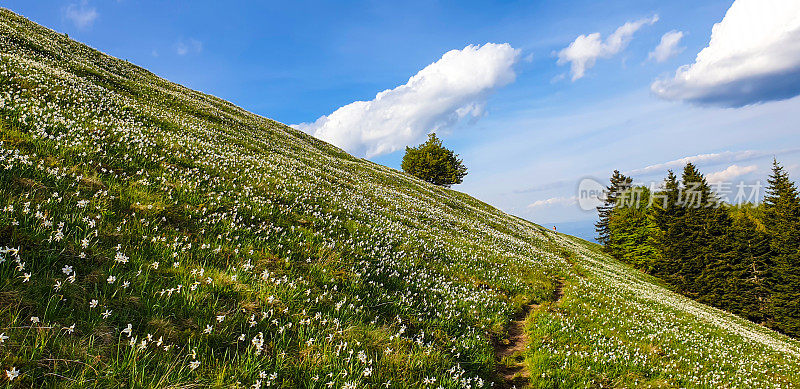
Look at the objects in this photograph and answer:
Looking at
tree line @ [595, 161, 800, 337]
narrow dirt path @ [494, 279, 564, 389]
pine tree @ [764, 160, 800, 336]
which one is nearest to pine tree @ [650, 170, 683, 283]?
tree line @ [595, 161, 800, 337]

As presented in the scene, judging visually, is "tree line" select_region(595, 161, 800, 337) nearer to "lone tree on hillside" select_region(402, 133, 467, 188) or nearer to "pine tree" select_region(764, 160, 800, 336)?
"pine tree" select_region(764, 160, 800, 336)

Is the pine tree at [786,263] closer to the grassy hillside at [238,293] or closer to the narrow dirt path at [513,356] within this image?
the grassy hillside at [238,293]

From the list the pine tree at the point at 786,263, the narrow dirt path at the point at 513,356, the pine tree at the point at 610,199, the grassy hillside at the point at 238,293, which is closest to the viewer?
the grassy hillside at the point at 238,293

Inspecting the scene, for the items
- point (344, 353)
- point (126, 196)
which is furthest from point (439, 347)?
point (126, 196)

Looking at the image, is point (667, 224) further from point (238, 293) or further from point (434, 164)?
point (238, 293)

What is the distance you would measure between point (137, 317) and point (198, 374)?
43.4 inches

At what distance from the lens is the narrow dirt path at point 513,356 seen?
20.8 feet

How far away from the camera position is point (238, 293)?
4562 mm

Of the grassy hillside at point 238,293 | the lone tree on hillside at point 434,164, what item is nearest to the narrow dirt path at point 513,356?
the grassy hillside at point 238,293

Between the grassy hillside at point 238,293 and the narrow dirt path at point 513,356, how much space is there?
14 cm

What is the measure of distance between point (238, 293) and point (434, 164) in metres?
74.2

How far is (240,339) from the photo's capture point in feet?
12.4

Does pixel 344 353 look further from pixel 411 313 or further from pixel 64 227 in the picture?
pixel 64 227

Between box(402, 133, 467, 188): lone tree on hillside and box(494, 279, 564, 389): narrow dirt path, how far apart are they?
227ft
